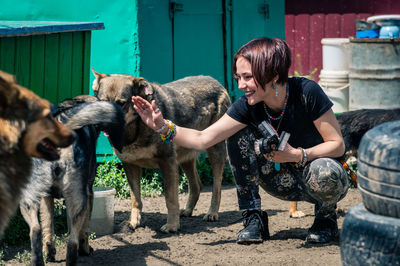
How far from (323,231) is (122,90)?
2161 millimetres

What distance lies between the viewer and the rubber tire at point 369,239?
3.00 metres

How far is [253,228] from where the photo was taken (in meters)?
5.09

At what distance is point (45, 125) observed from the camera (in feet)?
10.4

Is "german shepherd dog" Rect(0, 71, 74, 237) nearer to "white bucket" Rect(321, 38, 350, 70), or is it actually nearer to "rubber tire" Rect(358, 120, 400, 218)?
"rubber tire" Rect(358, 120, 400, 218)

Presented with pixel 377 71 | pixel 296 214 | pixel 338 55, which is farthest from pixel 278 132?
pixel 338 55

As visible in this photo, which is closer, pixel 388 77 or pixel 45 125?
pixel 45 125

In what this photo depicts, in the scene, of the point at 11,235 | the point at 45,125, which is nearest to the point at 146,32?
the point at 11,235

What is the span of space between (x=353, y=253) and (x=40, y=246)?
7.31ft

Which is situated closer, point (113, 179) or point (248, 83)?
point (248, 83)

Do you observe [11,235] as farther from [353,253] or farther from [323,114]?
[353,253]

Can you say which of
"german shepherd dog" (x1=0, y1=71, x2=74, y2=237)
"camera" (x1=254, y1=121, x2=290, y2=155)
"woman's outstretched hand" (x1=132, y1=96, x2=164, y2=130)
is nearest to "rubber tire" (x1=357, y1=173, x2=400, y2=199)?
"camera" (x1=254, y1=121, x2=290, y2=155)

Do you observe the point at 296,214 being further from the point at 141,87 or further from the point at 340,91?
the point at 340,91

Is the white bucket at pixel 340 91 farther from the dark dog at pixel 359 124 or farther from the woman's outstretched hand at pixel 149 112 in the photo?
the woman's outstretched hand at pixel 149 112

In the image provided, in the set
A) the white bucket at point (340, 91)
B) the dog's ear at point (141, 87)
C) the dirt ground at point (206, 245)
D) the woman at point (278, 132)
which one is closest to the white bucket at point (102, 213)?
the dirt ground at point (206, 245)
